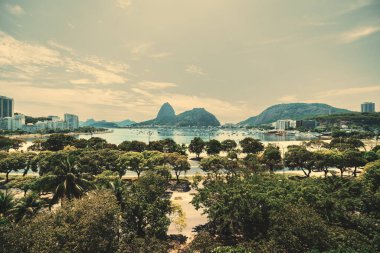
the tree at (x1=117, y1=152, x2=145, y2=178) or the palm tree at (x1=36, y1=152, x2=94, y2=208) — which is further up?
the palm tree at (x1=36, y1=152, x2=94, y2=208)

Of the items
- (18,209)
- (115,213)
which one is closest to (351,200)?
(115,213)

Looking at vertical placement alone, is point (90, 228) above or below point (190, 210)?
above

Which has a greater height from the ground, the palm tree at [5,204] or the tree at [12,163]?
the palm tree at [5,204]

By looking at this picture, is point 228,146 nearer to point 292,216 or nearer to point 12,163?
point 12,163

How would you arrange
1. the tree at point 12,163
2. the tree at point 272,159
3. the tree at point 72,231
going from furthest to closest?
the tree at point 272,159 → the tree at point 12,163 → the tree at point 72,231

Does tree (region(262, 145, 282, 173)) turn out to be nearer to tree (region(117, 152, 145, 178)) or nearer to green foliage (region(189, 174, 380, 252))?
green foliage (region(189, 174, 380, 252))

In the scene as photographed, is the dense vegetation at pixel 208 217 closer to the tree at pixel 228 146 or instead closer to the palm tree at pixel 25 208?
the palm tree at pixel 25 208

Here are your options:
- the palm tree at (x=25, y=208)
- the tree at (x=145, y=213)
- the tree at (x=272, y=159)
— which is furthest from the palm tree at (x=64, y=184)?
the tree at (x=272, y=159)

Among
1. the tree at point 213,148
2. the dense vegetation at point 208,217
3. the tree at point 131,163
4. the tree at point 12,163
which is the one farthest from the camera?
the tree at point 213,148

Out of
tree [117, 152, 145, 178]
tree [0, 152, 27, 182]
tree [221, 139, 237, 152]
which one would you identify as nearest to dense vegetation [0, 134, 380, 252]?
tree [117, 152, 145, 178]

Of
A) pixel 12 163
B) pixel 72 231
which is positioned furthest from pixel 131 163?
pixel 72 231

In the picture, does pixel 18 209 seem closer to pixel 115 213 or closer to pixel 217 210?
pixel 115 213
